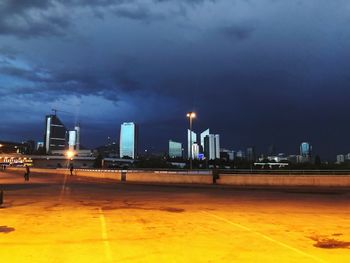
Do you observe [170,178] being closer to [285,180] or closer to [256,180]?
[256,180]

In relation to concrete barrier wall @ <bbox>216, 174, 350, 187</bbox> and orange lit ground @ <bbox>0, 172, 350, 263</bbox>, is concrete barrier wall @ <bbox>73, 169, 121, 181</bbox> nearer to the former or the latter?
concrete barrier wall @ <bbox>216, 174, 350, 187</bbox>

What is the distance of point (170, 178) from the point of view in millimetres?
45562

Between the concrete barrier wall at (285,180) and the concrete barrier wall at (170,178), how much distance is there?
63.3 inches

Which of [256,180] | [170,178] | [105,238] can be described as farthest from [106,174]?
[105,238]

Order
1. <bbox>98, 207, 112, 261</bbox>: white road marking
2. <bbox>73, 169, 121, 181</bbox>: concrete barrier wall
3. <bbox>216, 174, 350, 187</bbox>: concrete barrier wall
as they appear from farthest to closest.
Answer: <bbox>73, 169, 121, 181</bbox>: concrete barrier wall < <bbox>216, 174, 350, 187</bbox>: concrete barrier wall < <bbox>98, 207, 112, 261</bbox>: white road marking

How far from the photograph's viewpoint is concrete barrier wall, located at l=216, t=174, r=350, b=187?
128 feet

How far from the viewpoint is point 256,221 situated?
14516mm

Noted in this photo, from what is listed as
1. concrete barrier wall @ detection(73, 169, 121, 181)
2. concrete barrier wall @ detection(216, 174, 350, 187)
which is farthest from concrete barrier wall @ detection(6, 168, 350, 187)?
concrete barrier wall @ detection(73, 169, 121, 181)

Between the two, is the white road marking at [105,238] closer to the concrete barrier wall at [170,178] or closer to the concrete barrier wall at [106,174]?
the concrete barrier wall at [170,178]

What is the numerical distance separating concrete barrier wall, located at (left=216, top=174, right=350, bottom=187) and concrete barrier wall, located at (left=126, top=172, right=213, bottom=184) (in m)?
1.61

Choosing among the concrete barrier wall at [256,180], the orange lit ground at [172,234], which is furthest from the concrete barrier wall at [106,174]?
the orange lit ground at [172,234]

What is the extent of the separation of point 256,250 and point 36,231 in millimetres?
6051

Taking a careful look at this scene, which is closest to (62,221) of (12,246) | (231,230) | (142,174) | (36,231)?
(36,231)

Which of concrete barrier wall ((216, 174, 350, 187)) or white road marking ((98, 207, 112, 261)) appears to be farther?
concrete barrier wall ((216, 174, 350, 187))
